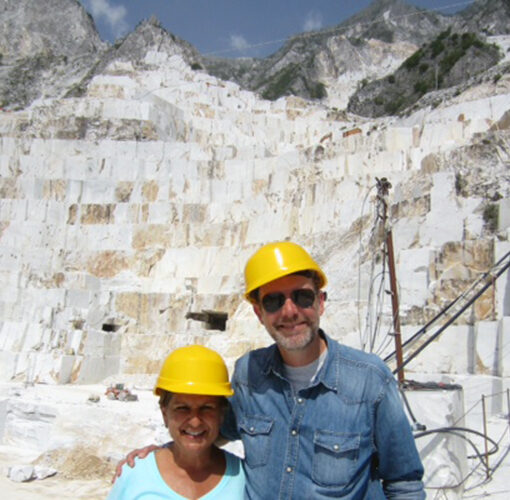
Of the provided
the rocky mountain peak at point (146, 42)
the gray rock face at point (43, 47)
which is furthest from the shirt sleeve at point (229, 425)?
the gray rock face at point (43, 47)

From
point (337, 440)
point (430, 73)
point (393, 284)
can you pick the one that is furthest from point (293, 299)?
point (430, 73)

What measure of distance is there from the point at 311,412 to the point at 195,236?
2441cm

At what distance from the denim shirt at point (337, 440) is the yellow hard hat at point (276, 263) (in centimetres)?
41

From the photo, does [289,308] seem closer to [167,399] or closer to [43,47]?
[167,399]

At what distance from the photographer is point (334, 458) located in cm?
228

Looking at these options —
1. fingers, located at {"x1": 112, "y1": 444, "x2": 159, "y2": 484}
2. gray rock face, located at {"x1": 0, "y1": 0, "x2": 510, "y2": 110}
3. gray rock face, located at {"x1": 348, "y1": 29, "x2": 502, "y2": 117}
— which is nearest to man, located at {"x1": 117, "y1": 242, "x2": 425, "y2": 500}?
fingers, located at {"x1": 112, "y1": 444, "x2": 159, "y2": 484}

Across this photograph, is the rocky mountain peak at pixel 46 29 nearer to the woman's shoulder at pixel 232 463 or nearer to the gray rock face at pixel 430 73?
the gray rock face at pixel 430 73

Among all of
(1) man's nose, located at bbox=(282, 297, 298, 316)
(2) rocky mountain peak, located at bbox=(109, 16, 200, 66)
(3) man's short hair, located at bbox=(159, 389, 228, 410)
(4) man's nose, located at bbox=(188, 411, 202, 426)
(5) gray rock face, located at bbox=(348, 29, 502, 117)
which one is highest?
(2) rocky mountain peak, located at bbox=(109, 16, 200, 66)

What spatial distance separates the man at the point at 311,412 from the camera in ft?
7.51

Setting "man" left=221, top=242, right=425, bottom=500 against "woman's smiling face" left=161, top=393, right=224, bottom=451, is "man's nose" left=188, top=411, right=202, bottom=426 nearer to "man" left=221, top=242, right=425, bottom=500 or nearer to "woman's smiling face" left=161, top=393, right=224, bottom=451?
"woman's smiling face" left=161, top=393, right=224, bottom=451

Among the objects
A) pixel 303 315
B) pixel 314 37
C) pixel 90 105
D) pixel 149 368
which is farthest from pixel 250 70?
pixel 303 315

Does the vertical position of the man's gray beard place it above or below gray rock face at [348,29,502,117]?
below

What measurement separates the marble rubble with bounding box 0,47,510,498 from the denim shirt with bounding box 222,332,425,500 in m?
2.81

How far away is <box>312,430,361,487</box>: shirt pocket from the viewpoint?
7.44 ft
